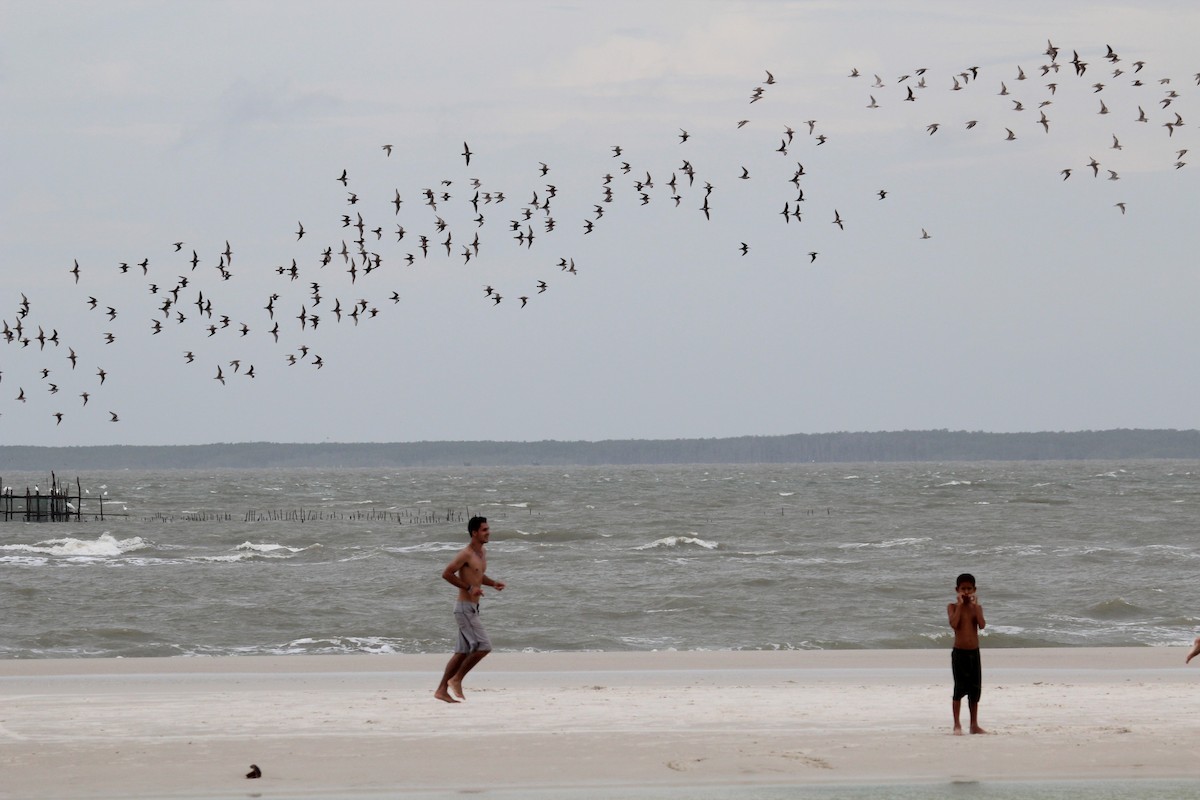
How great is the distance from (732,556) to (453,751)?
3975cm

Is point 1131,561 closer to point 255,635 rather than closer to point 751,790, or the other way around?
point 255,635

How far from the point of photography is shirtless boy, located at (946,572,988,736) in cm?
1369

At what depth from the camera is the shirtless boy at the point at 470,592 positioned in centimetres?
1565

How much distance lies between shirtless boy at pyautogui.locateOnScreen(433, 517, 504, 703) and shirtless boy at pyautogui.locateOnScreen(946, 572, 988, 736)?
14.1ft

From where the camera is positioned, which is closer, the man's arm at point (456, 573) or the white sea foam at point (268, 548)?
the man's arm at point (456, 573)

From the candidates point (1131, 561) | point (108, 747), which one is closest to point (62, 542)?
point (1131, 561)

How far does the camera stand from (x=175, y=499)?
12550 cm

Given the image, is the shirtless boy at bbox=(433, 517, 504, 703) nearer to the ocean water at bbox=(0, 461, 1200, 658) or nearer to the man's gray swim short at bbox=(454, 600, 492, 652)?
the man's gray swim short at bbox=(454, 600, 492, 652)

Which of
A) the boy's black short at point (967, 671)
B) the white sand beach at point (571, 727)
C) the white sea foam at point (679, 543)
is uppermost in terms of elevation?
the boy's black short at point (967, 671)

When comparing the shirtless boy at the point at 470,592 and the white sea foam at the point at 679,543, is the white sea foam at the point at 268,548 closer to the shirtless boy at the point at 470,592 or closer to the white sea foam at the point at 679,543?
the white sea foam at the point at 679,543

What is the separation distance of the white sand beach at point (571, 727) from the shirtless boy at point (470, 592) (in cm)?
49

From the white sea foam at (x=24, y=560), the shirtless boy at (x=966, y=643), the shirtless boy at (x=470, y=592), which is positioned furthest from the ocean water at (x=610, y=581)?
the shirtless boy at (x=966, y=643)

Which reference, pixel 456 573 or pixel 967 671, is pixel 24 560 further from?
pixel 967 671

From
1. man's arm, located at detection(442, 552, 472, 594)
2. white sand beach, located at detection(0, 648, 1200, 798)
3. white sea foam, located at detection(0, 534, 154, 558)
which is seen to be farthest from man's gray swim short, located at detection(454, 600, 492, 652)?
white sea foam, located at detection(0, 534, 154, 558)
